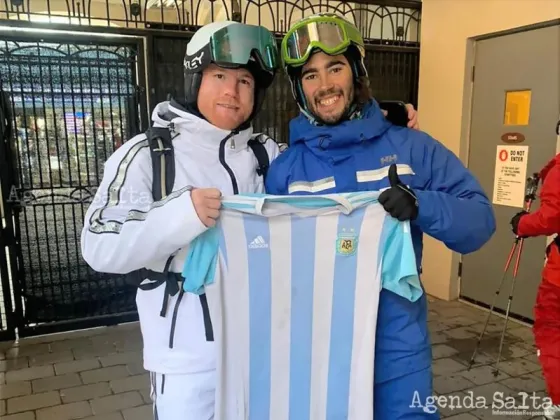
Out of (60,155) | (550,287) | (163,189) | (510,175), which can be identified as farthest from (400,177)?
(60,155)

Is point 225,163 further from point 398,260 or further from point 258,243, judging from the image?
point 398,260

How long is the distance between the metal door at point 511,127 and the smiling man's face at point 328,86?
269cm

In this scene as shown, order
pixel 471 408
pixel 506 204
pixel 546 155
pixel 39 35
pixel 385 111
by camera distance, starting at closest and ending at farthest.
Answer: pixel 385 111 < pixel 471 408 < pixel 39 35 < pixel 546 155 < pixel 506 204

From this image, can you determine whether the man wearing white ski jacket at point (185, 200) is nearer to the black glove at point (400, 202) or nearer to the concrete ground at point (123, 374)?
the black glove at point (400, 202)

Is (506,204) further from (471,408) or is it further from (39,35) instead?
(39,35)

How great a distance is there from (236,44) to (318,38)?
297 millimetres

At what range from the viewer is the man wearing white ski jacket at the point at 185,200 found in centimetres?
138

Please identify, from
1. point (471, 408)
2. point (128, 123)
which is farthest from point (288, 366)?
point (128, 123)

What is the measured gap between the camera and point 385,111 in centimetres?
181

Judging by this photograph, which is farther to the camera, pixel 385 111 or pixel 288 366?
pixel 385 111

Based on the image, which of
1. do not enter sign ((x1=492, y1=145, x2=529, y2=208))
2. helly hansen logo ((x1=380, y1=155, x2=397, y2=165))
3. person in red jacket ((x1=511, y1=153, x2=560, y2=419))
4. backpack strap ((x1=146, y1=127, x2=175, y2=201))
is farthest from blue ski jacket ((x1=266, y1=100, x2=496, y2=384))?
do not enter sign ((x1=492, y1=145, x2=529, y2=208))

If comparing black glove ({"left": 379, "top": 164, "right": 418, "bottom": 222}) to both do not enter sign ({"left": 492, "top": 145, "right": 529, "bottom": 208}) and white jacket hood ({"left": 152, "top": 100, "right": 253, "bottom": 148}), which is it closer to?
white jacket hood ({"left": 152, "top": 100, "right": 253, "bottom": 148})

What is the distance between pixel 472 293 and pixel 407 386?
3398 millimetres

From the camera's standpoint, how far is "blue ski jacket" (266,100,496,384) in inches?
59.3
